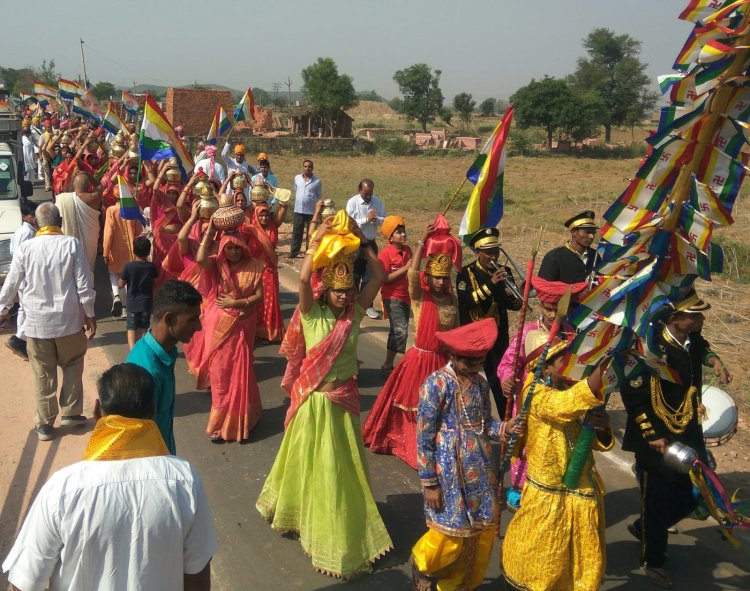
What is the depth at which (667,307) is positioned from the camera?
3.73 m

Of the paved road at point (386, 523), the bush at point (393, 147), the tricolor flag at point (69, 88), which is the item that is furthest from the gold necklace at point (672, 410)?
the bush at point (393, 147)

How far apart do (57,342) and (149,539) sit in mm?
4140

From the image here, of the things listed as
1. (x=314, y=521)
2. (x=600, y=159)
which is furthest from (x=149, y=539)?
(x=600, y=159)

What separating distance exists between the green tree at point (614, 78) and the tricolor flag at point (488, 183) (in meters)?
50.2

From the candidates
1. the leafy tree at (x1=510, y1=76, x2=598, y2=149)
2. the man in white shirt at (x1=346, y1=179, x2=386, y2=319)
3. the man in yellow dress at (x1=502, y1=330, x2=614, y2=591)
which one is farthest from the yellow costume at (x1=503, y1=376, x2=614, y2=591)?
the leafy tree at (x1=510, y1=76, x2=598, y2=149)

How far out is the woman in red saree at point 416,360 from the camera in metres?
5.51

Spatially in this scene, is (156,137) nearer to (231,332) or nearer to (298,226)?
(231,332)

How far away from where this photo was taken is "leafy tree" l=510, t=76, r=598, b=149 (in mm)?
48031

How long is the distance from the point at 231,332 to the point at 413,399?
1.70m

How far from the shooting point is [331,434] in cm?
433

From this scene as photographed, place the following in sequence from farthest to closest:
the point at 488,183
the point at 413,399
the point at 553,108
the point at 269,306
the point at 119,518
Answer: the point at 553,108 < the point at 269,306 < the point at 413,399 < the point at 488,183 < the point at 119,518

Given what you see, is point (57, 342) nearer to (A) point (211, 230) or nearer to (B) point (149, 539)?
(A) point (211, 230)

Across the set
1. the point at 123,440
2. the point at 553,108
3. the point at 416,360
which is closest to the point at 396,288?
the point at 416,360

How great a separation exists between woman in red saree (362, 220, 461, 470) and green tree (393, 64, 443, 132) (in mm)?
70428
